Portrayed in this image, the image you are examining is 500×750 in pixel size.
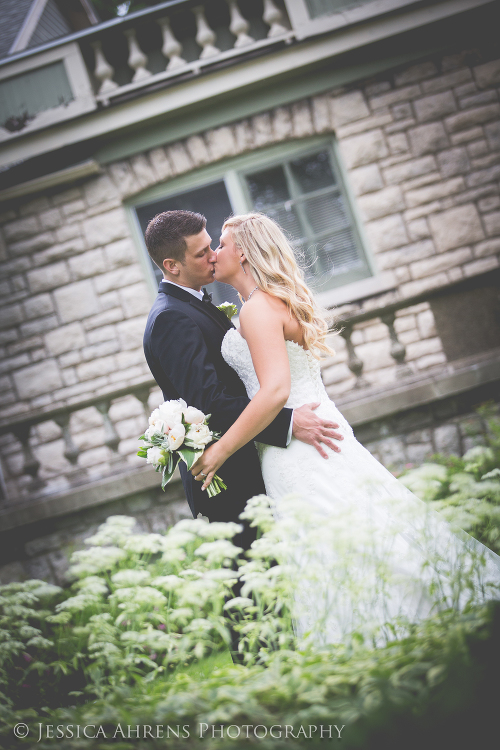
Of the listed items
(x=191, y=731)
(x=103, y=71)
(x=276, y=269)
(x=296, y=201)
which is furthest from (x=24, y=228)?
(x=191, y=731)

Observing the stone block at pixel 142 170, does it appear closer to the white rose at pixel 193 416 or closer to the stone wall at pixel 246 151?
the stone wall at pixel 246 151

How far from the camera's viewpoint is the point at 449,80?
555 centimetres

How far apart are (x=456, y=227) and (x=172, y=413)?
4.40 meters

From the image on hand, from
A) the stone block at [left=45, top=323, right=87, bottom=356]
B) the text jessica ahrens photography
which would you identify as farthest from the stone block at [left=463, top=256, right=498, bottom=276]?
the text jessica ahrens photography

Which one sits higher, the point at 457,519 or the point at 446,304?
the point at 446,304

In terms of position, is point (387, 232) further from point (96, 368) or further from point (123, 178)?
point (96, 368)

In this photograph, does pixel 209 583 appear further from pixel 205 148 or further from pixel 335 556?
pixel 205 148

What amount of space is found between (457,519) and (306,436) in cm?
80

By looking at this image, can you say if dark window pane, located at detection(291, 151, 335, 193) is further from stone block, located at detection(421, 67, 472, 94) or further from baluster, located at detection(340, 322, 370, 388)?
baluster, located at detection(340, 322, 370, 388)

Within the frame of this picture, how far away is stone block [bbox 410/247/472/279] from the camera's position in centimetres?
561

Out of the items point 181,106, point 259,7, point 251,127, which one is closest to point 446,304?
point 251,127

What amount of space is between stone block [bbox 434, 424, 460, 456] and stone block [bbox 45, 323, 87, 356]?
3.70 meters

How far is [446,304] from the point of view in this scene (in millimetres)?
5301

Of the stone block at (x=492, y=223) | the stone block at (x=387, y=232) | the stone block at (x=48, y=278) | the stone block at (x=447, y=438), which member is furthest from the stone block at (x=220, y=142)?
the stone block at (x=447, y=438)
